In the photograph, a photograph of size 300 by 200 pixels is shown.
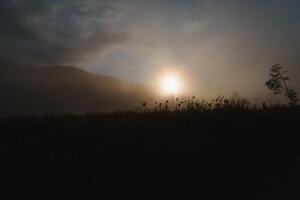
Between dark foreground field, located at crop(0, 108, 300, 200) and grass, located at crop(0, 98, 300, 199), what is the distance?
0.02 m

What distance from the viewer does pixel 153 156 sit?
10.3 m

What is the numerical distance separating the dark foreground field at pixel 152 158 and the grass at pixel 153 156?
2cm

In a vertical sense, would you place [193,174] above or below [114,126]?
below

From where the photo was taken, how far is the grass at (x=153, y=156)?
354 inches

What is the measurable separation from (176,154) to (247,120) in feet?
14.2

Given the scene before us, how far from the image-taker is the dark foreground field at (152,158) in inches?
352

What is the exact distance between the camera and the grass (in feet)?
29.5

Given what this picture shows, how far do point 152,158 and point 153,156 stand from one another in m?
0.10

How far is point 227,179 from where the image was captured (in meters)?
9.73

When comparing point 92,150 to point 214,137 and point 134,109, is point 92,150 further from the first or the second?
point 134,109

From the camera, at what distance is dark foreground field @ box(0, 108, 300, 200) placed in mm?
8945

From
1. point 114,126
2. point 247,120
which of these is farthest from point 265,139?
point 114,126

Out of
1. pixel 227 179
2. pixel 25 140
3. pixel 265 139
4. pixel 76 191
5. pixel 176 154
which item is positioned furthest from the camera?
pixel 265 139

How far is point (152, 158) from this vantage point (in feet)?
33.5
